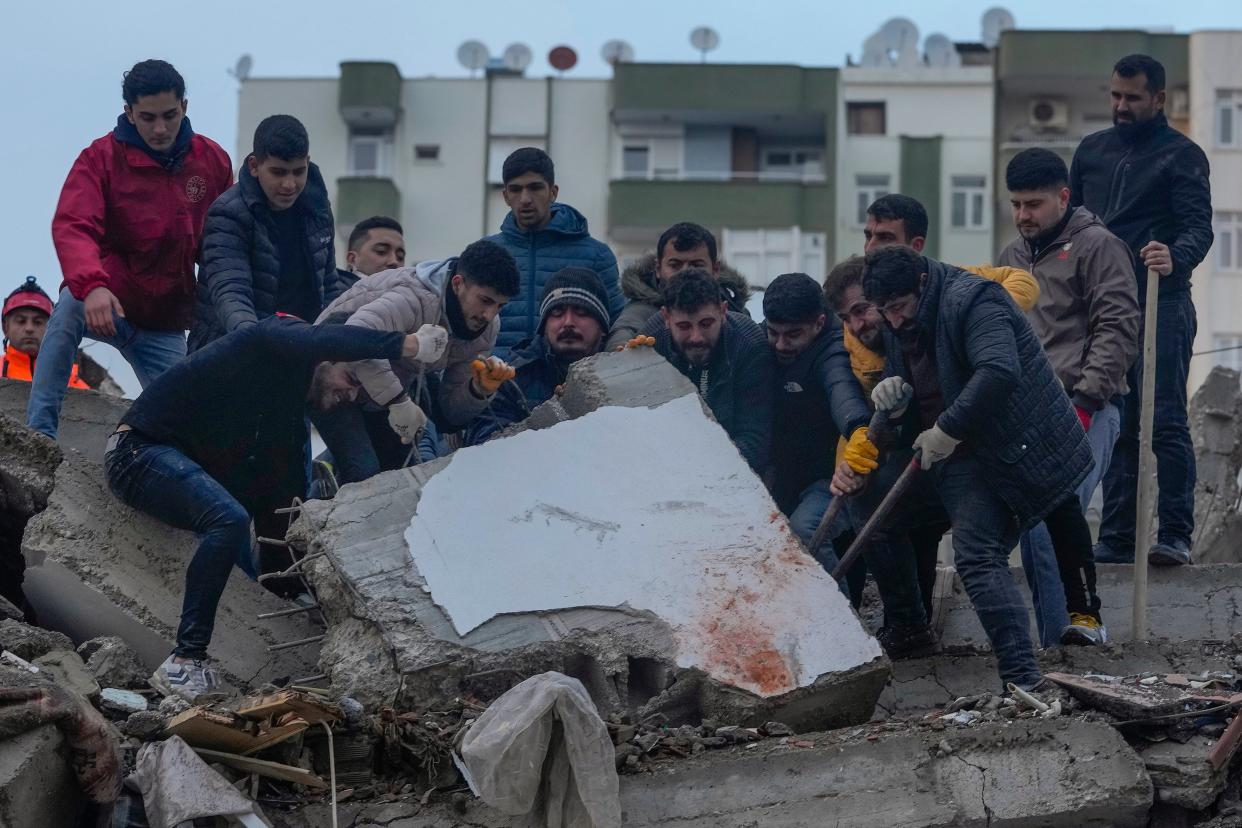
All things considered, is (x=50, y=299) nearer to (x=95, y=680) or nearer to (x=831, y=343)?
(x=95, y=680)

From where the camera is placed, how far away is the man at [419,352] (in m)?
7.68

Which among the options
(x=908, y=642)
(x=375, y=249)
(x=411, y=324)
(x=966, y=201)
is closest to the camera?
(x=411, y=324)

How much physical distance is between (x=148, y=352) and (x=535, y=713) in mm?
3203

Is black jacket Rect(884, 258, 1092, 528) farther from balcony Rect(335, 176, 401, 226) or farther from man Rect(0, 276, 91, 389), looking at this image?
balcony Rect(335, 176, 401, 226)

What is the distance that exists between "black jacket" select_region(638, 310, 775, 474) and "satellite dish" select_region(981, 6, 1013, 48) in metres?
24.9

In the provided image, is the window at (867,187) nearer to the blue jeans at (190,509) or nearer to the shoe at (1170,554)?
the shoe at (1170,554)

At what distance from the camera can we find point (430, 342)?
24.7 feet

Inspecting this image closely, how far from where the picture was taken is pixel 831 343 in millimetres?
8109

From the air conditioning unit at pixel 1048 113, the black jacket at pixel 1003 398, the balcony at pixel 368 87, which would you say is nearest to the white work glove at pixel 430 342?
the black jacket at pixel 1003 398

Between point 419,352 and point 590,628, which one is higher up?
point 419,352

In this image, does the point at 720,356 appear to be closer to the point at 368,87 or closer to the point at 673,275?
the point at 673,275

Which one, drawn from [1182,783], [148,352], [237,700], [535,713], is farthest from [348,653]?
[1182,783]

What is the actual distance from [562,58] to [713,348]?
23.9 m

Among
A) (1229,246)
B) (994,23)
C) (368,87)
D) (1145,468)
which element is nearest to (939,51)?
(994,23)
